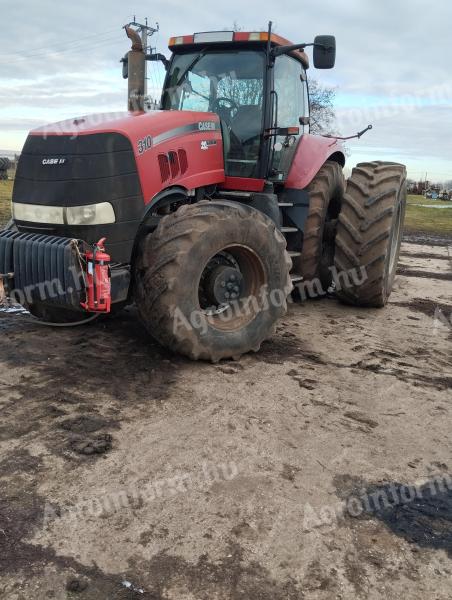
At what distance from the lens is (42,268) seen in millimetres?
3922

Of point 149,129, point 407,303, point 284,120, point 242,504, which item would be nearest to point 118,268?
point 149,129

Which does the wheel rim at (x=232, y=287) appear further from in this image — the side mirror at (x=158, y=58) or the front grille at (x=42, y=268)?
the side mirror at (x=158, y=58)

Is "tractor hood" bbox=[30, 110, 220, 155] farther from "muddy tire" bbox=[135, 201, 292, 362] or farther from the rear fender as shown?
the rear fender

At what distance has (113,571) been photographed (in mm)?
2141

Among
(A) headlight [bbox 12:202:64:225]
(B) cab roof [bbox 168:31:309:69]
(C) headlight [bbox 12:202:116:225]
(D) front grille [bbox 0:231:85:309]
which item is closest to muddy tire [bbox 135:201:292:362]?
(C) headlight [bbox 12:202:116:225]

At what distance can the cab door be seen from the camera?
18.1 ft

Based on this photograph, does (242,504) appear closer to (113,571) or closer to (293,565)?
(293,565)

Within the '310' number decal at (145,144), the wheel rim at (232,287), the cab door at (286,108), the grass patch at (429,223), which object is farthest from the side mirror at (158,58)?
the grass patch at (429,223)

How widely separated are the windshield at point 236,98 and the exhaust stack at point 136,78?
543 millimetres

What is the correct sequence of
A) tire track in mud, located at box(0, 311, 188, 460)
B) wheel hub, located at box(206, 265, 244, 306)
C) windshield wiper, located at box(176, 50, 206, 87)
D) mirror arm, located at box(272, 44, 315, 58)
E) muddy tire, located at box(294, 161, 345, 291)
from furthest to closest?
muddy tire, located at box(294, 161, 345, 291) → windshield wiper, located at box(176, 50, 206, 87) → mirror arm, located at box(272, 44, 315, 58) → wheel hub, located at box(206, 265, 244, 306) → tire track in mud, located at box(0, 311, 188, 460)

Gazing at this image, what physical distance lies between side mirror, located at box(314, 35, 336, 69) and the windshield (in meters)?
0.54

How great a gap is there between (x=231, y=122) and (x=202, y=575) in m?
4.26

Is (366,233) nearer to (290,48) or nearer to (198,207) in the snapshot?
(290,48)

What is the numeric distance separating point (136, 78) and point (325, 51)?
1.89m
